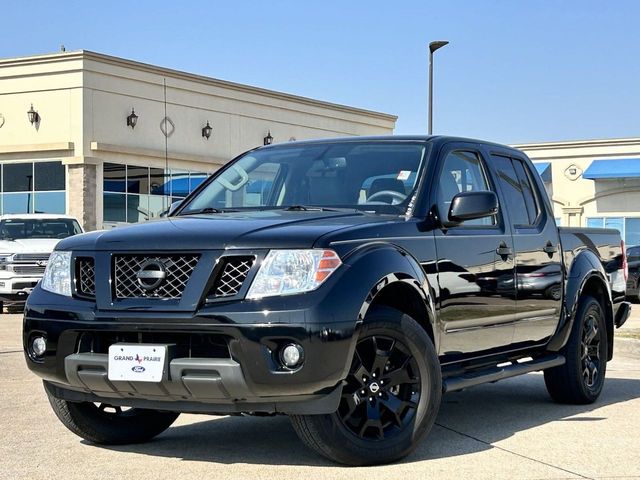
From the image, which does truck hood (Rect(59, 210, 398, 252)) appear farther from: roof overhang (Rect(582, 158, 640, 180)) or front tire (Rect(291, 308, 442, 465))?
roof overhang (Rect(582, 158, 640, 180))

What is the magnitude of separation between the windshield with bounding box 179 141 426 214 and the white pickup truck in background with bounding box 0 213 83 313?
12.5 metres

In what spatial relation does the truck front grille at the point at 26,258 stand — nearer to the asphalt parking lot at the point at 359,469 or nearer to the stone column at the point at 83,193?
the asphalt parking lot at the point at 359,469

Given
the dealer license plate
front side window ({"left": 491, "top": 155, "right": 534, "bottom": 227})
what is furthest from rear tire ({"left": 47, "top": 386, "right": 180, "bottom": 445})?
front side window ({"left": 491, "top": 155, "right": 534, "bottom": 227})

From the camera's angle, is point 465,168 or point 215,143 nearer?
point 465,168

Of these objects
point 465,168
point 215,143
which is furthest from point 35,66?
point 465,168

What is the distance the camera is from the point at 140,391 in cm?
575

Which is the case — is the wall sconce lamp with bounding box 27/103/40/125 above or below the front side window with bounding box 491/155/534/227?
above

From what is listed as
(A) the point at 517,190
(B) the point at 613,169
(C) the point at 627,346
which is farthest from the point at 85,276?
(B) the point at 613,169

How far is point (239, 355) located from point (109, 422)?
5.10ft

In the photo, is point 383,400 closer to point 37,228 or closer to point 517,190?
point 517,190

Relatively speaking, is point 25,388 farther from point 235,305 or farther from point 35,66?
point 35,66

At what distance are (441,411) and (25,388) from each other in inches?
137

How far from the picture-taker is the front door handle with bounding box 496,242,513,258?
7.38 m

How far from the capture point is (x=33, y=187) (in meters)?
37.8
